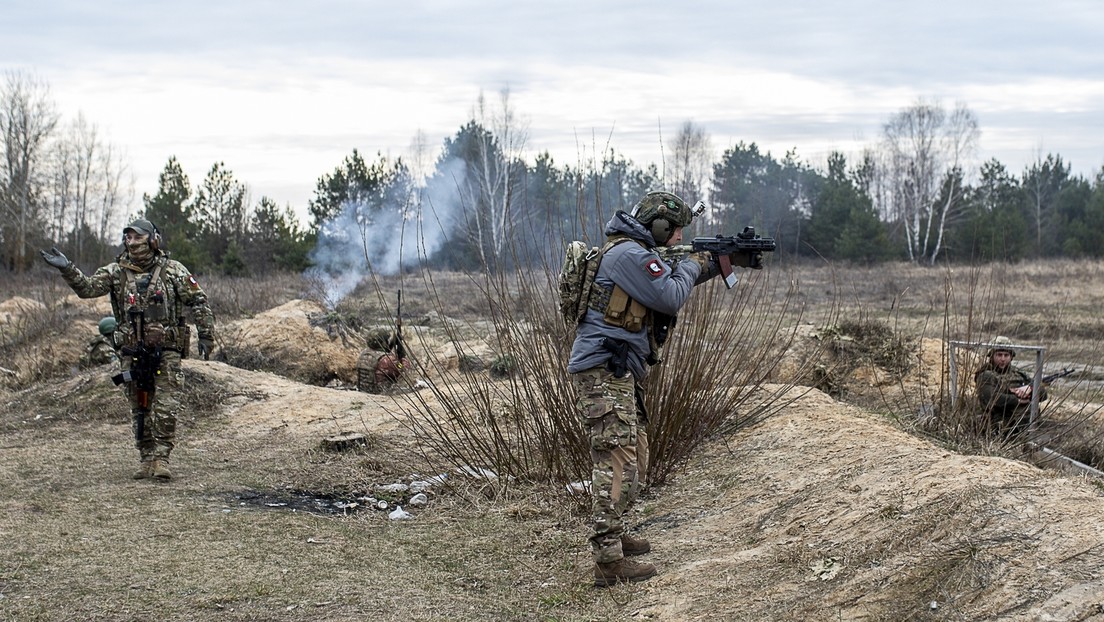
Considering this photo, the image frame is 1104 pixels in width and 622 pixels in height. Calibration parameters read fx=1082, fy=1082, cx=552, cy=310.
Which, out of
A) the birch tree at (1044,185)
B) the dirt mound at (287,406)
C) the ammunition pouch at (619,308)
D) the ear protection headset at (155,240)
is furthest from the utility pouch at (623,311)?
the birch tree at (1044,185)

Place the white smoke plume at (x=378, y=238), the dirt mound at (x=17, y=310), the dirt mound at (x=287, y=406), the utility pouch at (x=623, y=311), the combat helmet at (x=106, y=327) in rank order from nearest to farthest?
the utility pouch at (x=623, y=311) → the dirt mound at (x=287, y=406) → the combat helmet at (x=106, y=327) → the dirt mound at (x=17, y=310) → the white smoke plume at (x=378, y=238)

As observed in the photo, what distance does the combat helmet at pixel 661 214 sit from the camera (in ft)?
16.9

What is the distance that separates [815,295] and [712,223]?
71.9ft

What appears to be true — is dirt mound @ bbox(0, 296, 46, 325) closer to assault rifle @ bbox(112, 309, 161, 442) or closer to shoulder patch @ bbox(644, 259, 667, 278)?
assault rifle @ bbox(112, 309, 161, 442)

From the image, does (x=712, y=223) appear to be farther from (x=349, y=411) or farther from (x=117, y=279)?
(x=349, y=411)

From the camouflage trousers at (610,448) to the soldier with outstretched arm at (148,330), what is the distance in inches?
154

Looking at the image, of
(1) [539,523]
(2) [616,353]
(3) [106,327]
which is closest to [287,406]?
(3) [106,327]

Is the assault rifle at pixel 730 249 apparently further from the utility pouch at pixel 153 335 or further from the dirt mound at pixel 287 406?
the dirt mound at pixel 287 406

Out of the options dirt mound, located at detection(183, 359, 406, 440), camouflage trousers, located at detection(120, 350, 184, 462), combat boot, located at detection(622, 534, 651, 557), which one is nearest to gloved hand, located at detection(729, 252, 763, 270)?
combat boot, located at detection(622, 534, 651, 557)

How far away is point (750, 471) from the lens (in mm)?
6773

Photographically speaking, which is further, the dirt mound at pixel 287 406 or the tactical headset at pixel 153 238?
the dirt mound at pixel 287 406

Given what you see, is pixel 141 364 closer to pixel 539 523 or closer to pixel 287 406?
pixel 287 406

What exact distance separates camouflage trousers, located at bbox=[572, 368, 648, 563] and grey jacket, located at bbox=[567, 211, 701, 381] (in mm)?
90

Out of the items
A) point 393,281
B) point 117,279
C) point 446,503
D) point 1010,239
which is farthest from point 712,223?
point 1010,239
